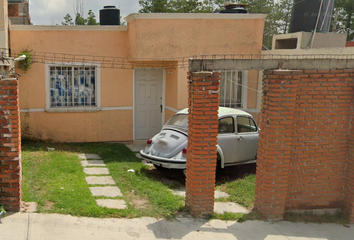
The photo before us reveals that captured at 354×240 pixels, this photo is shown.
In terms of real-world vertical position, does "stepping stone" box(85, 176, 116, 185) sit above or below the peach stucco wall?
below

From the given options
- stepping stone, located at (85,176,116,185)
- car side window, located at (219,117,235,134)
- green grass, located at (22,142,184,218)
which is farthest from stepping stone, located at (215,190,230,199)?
stepping stone, located at (85,176,116,185)

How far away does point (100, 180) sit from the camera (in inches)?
327

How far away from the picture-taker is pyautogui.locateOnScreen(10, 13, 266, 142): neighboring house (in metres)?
11.3

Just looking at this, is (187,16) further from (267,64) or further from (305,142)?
(305,142)

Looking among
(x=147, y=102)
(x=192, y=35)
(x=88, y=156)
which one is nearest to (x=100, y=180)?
(x=88, y=156)

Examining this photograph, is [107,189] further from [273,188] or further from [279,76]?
[279,76]

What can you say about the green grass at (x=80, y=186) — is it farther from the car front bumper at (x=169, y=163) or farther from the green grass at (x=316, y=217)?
the green grass at (x=316, y=217)

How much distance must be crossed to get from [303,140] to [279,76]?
1.25 meters

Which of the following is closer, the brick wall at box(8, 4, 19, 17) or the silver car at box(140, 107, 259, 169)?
the silver car at box(140, 107, 259, 169)

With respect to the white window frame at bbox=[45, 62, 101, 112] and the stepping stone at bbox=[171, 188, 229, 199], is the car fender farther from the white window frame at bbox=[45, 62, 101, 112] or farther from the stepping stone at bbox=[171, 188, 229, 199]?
the white window frame at bbox=[45, 62, 101, 112]

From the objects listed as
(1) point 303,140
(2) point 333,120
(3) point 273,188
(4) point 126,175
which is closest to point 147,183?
(4) point 126,175

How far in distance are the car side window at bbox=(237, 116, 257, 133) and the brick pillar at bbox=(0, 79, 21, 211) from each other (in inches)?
203

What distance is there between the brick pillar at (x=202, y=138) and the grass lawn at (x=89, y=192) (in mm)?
449

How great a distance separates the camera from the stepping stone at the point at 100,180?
810 centimetres
